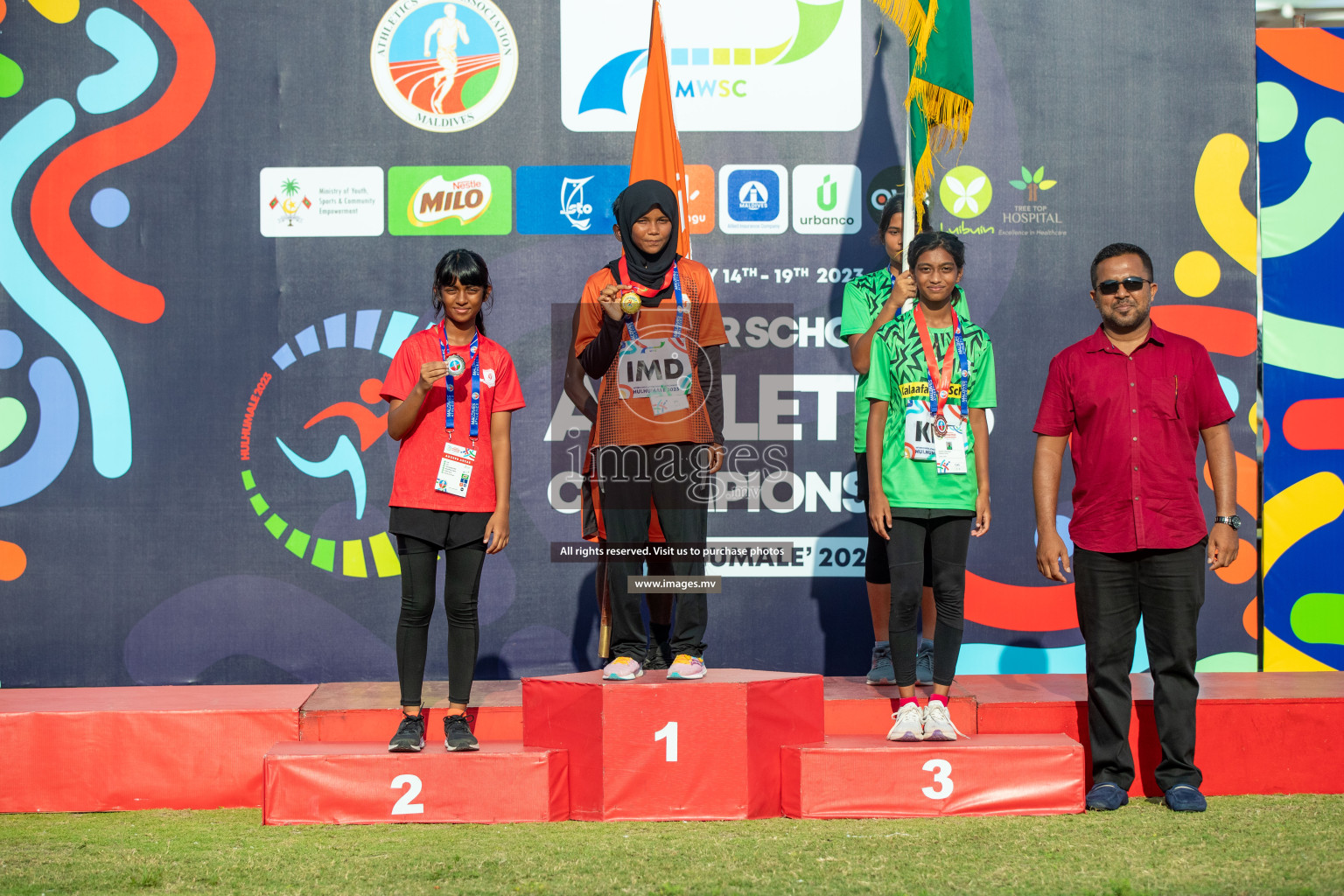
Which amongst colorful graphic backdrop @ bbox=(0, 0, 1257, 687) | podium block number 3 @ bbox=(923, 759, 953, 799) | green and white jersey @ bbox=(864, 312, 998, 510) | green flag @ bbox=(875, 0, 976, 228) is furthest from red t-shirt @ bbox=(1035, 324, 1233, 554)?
colorful graphic backdrop @ bbox=(0, 0, 1257, 687)

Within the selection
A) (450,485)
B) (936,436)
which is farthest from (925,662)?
(450,485)

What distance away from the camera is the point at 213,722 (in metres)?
3.31

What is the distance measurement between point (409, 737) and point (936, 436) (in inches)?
67.3

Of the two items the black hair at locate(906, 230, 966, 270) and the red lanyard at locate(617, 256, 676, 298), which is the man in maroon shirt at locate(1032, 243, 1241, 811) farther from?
the red lanyard at locate(617, 256, 676, 298)

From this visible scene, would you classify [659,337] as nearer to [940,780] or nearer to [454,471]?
[454,471]

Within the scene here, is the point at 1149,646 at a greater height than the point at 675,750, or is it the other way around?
the point at 1149,646

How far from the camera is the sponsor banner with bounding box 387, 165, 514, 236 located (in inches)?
170

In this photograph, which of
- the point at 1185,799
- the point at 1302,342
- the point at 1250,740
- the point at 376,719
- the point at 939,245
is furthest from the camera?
the point at 1302,342

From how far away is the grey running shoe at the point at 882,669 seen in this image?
3584 mm

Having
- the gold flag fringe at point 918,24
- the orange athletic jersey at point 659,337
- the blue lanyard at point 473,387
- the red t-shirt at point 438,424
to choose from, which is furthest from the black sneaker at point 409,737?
the gold flag fringe at point 918,24

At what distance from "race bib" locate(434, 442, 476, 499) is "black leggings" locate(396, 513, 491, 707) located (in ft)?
0.27

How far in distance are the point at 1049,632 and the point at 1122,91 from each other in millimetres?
2198

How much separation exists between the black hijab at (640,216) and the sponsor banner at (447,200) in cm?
129

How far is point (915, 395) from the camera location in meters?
3.11
